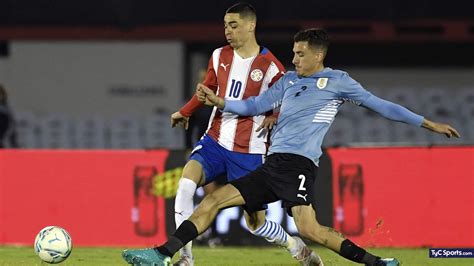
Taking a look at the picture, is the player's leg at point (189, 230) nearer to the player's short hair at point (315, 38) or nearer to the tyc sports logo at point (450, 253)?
the player's short hair at point (315, 38)

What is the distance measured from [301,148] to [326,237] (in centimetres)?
66

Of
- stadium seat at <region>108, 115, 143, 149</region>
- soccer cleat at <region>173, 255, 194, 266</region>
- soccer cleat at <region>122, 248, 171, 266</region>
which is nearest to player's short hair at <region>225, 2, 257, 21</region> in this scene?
soccer cleat at <region>173, 255, 194, 266</region>

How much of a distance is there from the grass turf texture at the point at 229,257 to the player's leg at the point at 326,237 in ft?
5.69

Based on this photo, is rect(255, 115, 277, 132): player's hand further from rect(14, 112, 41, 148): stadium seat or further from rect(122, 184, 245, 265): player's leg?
rect(14, 112, 41, 148): stadium seat

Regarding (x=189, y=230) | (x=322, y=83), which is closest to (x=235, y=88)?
(x=322, y=83)

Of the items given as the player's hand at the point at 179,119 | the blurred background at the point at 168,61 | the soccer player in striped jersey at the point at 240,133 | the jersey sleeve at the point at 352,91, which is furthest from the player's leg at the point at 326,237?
the blurred background at the point at 168,61

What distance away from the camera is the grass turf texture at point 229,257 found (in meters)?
11.5

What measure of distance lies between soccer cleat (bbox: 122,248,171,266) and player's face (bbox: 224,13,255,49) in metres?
1.94

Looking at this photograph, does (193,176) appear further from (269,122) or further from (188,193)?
(269,122)

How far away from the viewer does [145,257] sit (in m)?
9.16

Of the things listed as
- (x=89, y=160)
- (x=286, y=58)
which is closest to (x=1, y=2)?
(x=286, y=58)

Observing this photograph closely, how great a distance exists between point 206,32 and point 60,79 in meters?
2.66

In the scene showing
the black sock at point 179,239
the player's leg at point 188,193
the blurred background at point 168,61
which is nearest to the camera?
the black sock at point 179,239

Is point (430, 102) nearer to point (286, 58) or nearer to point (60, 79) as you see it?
point (286, 58)
